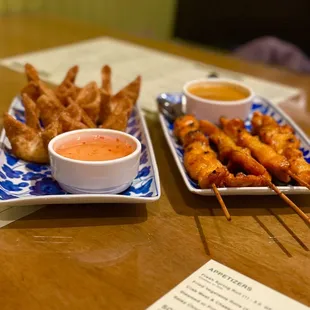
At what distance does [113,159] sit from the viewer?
0.89 metres

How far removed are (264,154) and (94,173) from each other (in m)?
0.37

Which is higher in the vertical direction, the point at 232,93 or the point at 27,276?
the point at 232,93

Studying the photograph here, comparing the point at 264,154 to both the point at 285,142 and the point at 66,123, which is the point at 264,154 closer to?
the point at 285,142

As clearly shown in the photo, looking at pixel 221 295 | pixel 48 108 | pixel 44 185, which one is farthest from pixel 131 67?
pixel 221 295

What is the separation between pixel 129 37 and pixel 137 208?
1.64 metres

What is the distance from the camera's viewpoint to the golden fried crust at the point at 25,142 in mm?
991

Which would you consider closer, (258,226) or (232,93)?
(258,226)

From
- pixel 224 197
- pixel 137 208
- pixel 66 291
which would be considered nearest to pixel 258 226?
pixel 224 197

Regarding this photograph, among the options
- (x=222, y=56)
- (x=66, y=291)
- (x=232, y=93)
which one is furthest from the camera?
(x=222, y=56)

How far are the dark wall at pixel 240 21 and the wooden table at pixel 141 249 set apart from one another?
304 cm

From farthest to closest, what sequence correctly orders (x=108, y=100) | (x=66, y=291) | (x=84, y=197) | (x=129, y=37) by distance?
(x=129, y=37) → (x=108, y=100) → (x=84, y=197) → (x=66, y=291)

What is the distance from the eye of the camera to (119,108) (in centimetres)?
117

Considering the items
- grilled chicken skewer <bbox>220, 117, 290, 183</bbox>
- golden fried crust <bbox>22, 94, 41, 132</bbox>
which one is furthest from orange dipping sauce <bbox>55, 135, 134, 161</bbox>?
grilled chicken skewer <bbox>220, 117, 290, 183</bbox>

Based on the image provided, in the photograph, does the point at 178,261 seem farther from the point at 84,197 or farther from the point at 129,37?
the point at 129,37
